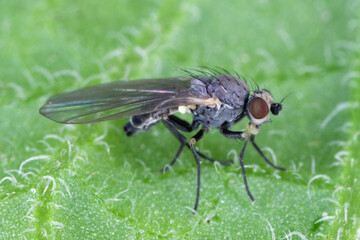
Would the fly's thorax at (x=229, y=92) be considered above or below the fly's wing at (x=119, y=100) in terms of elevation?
above

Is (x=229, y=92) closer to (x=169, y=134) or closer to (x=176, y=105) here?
(x=176, y=105)

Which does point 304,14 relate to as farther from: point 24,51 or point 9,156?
point 9,156

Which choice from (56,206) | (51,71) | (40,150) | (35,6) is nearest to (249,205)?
(56,206)

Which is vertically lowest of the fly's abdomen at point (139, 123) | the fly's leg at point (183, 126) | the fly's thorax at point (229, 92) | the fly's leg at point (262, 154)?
the fly's abdomen at point (139, 123)

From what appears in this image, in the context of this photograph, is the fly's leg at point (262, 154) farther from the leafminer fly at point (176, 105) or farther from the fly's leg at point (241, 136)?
the fly's leg at point (241, 136)

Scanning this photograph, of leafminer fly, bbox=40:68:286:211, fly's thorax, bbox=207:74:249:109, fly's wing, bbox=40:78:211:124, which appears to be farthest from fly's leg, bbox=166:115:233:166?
fly's thorax, bbox=207:74:249:109

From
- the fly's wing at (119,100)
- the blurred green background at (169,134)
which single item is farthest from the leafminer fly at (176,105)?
the blurred green background at (169,134)

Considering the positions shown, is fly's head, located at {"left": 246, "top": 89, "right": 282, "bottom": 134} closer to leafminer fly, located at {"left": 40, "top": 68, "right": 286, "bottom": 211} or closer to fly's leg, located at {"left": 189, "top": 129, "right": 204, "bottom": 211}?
leafminer fly, located at {"left": 40, "top": 68, "right": 286, "bottom": 211}
